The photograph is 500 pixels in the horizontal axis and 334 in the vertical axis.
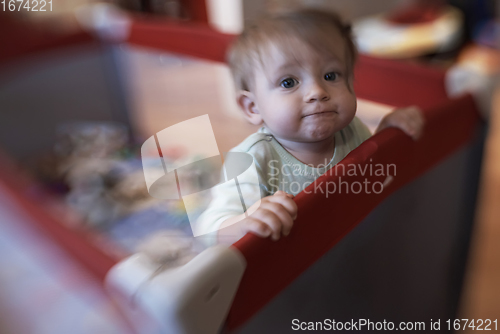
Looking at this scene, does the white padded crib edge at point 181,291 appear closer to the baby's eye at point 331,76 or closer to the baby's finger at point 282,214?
the baby's finger at point 282,214

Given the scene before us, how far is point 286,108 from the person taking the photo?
1.00ft

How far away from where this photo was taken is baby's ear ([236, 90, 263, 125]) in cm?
33

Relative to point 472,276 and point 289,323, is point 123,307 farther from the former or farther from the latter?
point 472,276

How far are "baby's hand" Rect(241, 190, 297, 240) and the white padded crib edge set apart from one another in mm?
27

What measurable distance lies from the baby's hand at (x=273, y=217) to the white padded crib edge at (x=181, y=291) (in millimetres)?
27

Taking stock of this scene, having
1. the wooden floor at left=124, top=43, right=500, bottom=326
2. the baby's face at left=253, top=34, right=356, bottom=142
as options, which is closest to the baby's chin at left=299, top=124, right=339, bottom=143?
the baby's face at left=253, top=34, right=356, bottom=142

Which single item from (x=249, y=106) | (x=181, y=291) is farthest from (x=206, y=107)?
(x=181, y=291)

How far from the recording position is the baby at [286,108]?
11.9 inches

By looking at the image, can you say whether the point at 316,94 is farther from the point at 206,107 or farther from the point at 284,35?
the point at 206,107

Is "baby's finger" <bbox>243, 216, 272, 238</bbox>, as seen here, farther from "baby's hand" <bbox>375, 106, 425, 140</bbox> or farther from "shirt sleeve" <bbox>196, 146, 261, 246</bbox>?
"baby's hand" <bbox>375, 106, 425, 140</bbox>

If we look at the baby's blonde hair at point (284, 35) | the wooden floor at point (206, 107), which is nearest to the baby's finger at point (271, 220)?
the baby's blonde hair at point (284, 35)

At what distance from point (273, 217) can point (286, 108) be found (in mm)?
84

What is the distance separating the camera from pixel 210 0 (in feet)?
5.48

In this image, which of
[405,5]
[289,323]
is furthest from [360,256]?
[405,5]
